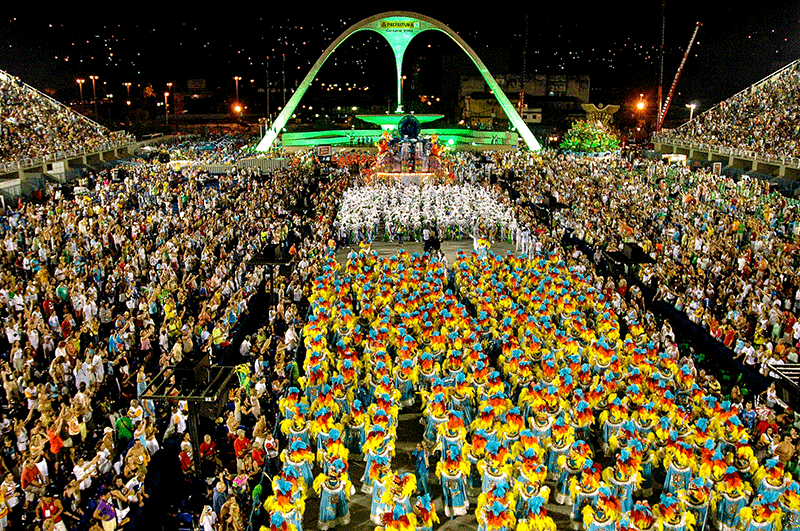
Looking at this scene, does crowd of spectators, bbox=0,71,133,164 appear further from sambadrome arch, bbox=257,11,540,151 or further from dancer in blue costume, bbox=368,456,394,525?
dancer in blue costume, bbox=368,456,394,525

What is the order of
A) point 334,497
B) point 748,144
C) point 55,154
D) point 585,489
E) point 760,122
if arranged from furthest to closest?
1. point 760,122
2. point 748,144
3. point 55,154
4. point 334,497
5. point 585,489

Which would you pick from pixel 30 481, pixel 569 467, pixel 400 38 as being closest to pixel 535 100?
pixel 400 38

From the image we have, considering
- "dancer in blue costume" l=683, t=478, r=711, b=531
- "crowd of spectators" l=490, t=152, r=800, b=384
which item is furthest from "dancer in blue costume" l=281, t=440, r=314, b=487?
"crowd of spectators" l=490, t=152, r=800, b=384

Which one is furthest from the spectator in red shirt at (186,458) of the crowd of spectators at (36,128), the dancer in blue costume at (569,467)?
the crowd of spectators at (36,128)

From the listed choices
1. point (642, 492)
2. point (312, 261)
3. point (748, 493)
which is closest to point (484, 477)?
point (642, 492)

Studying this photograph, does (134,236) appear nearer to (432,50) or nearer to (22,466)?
A: (22,466)

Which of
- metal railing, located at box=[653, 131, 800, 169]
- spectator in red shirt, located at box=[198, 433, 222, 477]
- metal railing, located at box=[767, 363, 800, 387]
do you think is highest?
metal railing, located at box=[653, 131, 800, 169]

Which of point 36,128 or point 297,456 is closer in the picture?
point 297,456

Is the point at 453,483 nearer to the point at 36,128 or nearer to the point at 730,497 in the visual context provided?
the point at 730,497
